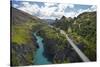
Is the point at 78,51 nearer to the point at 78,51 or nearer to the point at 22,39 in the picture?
the point at 78,51

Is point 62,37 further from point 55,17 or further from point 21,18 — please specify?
point 21,18

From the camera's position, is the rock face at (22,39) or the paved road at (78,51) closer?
the rock face at (22,39)

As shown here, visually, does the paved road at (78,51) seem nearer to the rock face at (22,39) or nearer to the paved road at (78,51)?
the paved road at (78,51)

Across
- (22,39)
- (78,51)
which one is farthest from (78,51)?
(22,39)

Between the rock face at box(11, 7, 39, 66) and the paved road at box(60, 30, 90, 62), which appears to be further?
the paved road at box(60, 30, 90, 62)

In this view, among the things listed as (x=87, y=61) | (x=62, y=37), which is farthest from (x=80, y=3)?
(x=87, y=61)

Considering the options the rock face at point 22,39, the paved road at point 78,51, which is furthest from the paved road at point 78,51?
the rock face at point 22,39

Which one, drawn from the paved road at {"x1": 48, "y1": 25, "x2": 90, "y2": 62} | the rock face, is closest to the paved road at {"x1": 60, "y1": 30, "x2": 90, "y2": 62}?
the paved road at {"x1": 48, "y1": 25, "x2": 90, "y2": 62}

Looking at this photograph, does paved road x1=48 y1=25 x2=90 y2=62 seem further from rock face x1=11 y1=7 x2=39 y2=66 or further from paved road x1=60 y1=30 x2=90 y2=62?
rock face x1=11 y1=7 x2=39 y2=66
